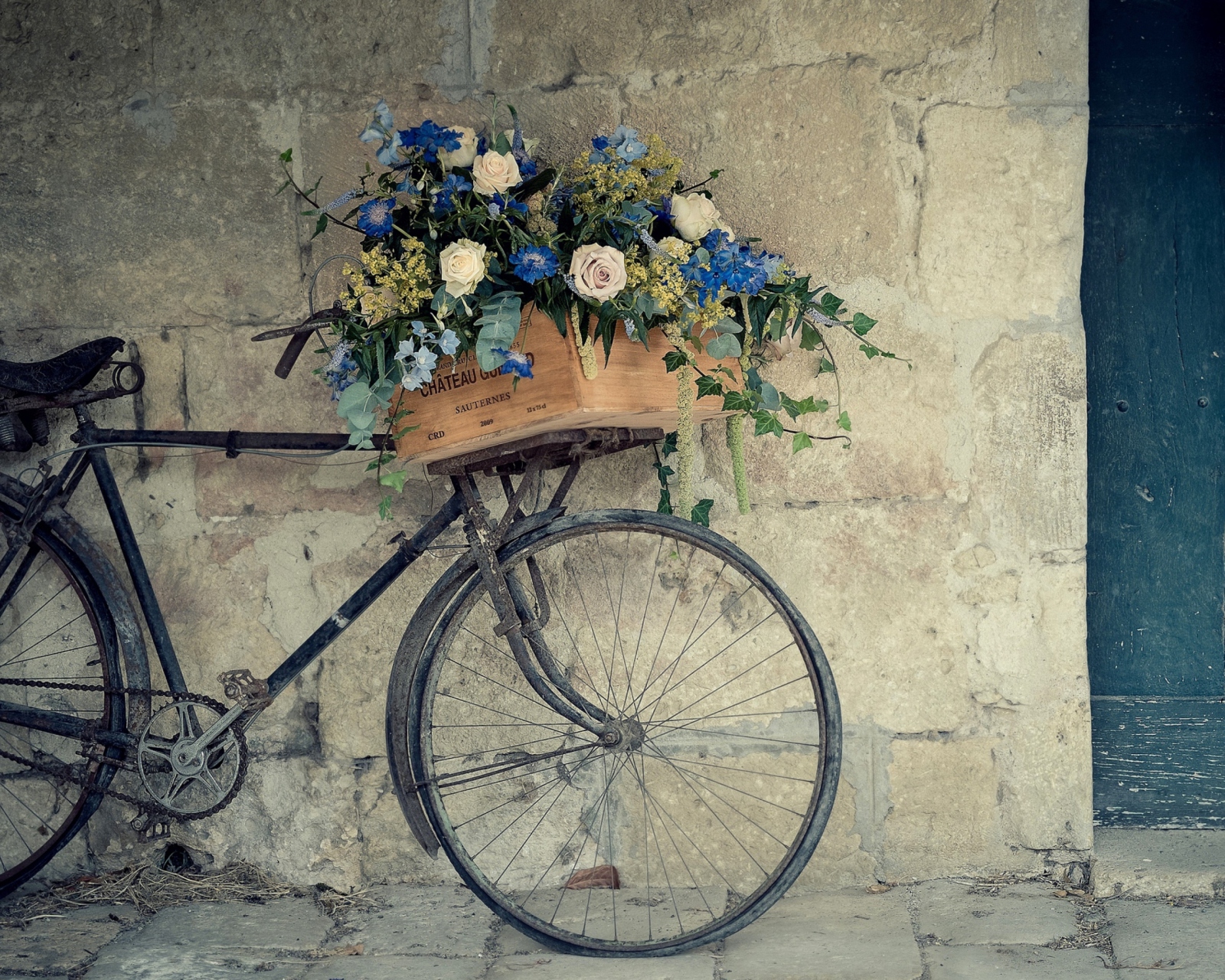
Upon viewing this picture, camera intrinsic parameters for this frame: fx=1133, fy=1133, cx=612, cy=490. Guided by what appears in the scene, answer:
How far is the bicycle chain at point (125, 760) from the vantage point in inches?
106

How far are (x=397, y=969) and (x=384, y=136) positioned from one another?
5.92 ft

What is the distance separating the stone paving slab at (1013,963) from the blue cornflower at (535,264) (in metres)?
1.66

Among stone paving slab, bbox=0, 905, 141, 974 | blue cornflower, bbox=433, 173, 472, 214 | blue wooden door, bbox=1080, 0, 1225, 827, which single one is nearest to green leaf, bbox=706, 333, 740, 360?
blue cornflower, bbox=433, 173, 472, 214

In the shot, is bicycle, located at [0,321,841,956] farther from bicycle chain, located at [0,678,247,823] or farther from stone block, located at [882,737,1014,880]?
stone block, located at [882,737,1014,880]

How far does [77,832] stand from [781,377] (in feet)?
7.08

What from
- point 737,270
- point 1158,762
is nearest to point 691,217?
point 737,270

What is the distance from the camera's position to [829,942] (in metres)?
2.55

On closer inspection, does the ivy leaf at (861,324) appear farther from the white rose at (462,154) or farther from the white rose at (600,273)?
the white rose at (462,154)

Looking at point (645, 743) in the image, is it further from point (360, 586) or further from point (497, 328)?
point (497, 328)

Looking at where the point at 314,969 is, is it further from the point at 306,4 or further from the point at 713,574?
the point at 306,4

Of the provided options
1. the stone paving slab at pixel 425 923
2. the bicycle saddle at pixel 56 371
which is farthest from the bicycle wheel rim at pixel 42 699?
the stone paving slab at pixel 425 923

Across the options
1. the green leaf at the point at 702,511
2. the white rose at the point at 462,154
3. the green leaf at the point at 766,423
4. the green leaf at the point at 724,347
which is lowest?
the green leaf at the point at 702,511

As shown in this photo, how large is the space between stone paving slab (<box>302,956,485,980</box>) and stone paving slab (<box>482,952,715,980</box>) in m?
0.06

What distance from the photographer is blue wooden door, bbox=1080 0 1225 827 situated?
2.79m
